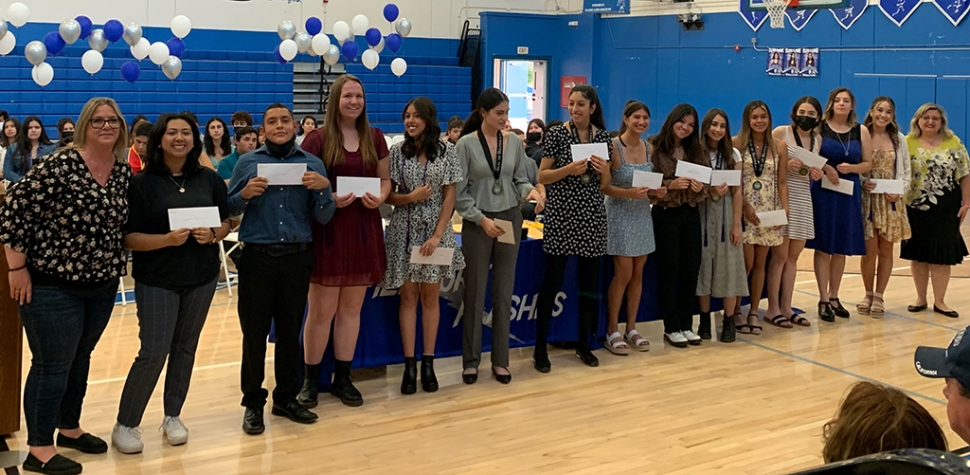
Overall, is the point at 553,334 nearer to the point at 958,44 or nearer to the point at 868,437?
the point at 868,437

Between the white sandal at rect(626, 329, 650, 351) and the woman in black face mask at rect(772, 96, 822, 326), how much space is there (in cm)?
126

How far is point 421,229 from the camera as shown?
495 cm

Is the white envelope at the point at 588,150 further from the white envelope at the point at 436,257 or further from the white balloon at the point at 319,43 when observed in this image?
the white balloon at the point at 319,43

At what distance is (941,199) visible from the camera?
696 centimetres

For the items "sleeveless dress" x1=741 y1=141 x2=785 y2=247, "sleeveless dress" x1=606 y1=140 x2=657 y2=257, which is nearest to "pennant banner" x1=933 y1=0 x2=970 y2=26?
"sleeveless dress" x1=741 y1=141 x2=785 y2=247

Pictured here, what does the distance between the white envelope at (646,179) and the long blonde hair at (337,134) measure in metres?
1.68

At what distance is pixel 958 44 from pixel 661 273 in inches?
351

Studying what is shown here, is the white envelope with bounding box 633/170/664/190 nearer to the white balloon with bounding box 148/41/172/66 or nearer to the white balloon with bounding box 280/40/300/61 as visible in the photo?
the white balloon with bounding box 148/41/172/66

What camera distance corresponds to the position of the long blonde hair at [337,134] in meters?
4.58

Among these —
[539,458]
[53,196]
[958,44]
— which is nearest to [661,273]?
[539,458]

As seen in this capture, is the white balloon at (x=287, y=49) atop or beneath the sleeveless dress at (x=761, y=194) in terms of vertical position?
atop

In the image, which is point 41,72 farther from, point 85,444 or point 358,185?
point 85,444

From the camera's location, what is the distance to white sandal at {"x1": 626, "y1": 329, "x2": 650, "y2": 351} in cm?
607

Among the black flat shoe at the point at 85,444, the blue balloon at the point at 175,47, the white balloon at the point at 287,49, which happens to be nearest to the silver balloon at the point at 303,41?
the white balloon at the point at 287,49
